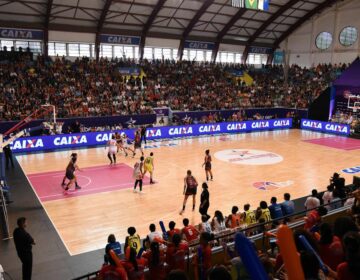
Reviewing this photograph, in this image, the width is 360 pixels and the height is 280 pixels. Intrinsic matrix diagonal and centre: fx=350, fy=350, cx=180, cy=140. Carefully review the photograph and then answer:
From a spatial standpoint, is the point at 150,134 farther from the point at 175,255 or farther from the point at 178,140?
the point at 175,255

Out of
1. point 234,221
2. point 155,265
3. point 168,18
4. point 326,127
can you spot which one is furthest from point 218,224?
point 168,18

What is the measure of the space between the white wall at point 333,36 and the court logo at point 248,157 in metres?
19.3

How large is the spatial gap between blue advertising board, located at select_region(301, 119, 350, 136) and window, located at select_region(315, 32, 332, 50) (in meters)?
15.0

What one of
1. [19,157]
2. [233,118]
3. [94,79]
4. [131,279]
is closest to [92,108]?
[94,79]

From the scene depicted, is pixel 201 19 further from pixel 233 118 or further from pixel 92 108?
pixel 92 108

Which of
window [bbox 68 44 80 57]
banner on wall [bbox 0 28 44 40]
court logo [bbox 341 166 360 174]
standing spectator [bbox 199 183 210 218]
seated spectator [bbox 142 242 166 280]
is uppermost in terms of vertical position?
banner on wall [bbox 0 28 44 40]

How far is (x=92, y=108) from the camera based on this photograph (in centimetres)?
2719

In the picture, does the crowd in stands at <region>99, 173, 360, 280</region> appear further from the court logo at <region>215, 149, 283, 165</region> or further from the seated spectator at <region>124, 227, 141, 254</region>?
the court logo at <region>215, 149, 283, 165</region>

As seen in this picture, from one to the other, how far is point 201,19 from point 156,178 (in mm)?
24683

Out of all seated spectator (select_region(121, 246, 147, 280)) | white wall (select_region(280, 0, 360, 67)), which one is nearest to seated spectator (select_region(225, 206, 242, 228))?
seated spectator (select_region(121, 246, 147, 280))

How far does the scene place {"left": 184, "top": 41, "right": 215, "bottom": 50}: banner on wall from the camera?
38625 mm

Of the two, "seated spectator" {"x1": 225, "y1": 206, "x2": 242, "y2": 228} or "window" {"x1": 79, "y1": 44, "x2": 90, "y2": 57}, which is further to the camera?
"window" {"x1": 79, "y1": 44, "x2": 90, "y2": 57}

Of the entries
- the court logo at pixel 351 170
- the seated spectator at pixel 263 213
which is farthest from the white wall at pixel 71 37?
the seated spectator at pixel 263 213

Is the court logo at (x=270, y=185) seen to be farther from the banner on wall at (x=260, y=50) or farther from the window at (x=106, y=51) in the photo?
the banner on wall at (x=260, y=50)
